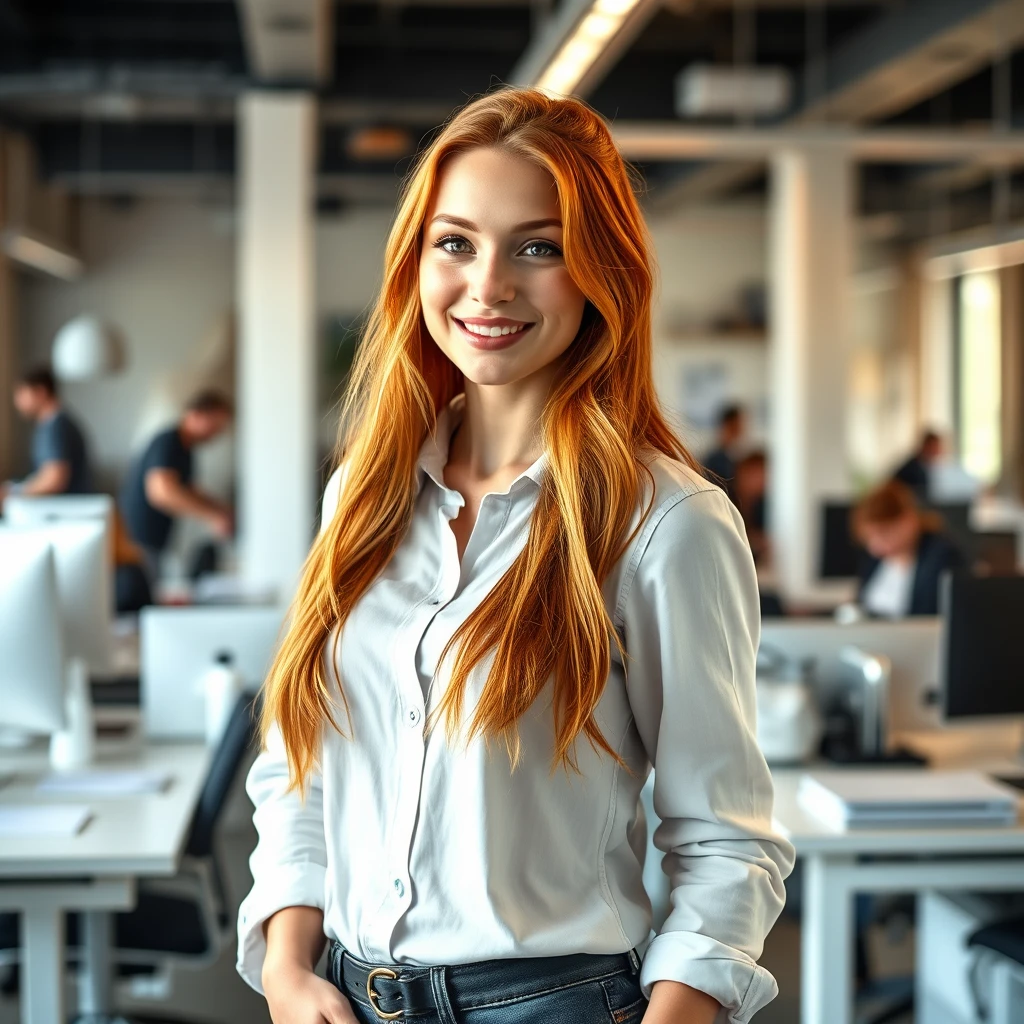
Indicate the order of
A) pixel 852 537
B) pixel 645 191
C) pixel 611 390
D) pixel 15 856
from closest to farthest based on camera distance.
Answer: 1. pixel 611 390
2. pixel 645 191
3. pixel 15 856
4. pixel 852 537

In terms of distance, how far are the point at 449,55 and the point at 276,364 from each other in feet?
8.49

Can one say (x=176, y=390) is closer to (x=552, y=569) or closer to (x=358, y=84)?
(x=358, y=84)

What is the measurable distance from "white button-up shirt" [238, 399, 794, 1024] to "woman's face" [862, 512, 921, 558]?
13.9 feet

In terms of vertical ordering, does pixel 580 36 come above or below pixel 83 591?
above

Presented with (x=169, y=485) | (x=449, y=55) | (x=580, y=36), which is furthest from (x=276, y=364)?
(x=580, y=36)

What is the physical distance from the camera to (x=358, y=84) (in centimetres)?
871

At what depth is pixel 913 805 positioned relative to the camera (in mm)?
2844

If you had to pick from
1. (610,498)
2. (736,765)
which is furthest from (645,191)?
(736,765)

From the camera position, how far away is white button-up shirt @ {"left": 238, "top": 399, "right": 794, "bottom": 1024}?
1351 mm

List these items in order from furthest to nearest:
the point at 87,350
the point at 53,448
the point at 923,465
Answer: the point at 923,465 → the point at 87,350 → the point at 53,448

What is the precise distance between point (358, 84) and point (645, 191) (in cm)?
746

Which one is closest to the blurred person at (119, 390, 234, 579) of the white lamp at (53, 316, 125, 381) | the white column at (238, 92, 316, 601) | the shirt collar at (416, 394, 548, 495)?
the white column at (238, 92, 316, 601)

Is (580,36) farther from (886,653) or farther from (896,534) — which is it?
(896,534)

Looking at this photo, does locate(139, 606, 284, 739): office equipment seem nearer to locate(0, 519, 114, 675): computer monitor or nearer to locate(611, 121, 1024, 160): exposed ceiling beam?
locate(0, 519, 114, 675): computer monitor
